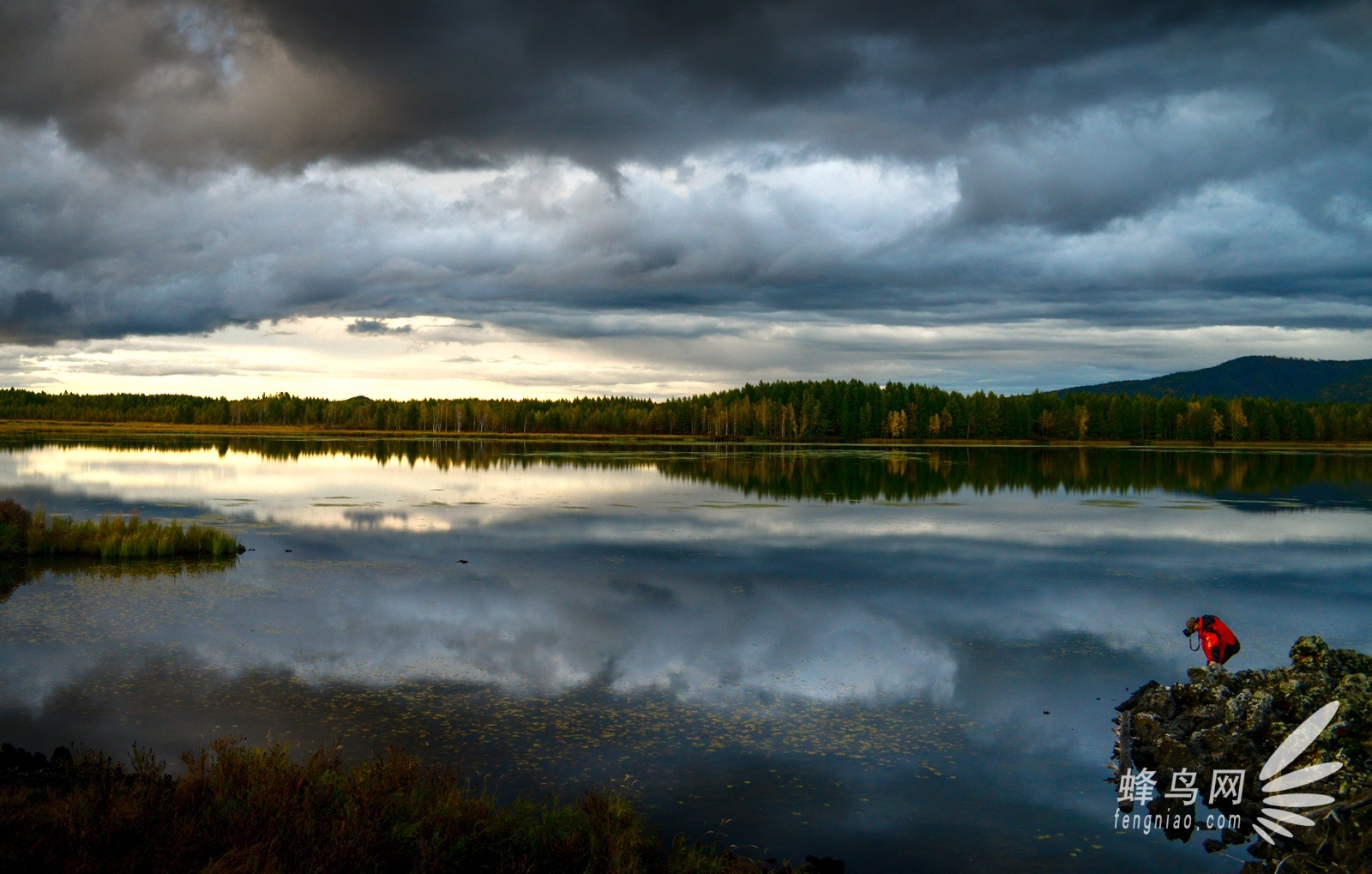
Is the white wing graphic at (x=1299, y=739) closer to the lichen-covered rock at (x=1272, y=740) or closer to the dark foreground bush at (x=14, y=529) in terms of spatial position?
the lichen-covered rock at (x=1272, y=740)

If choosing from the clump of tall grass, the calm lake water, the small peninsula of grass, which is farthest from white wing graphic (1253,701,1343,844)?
the small peninsula of grass

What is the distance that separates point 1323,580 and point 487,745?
26.5 metres

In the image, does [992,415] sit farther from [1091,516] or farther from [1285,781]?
[1285,781]

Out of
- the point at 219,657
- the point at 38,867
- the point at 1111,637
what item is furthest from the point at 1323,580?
the point at 38,867

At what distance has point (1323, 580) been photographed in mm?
27172

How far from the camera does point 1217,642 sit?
16.8 m

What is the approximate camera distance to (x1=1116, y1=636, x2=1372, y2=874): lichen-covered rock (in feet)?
34.5

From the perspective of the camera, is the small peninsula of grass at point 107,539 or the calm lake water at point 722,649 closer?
the calm lake water at point 722,649

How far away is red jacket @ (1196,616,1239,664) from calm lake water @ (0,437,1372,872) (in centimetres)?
77

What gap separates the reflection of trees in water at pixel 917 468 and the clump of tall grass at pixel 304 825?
43678 mm

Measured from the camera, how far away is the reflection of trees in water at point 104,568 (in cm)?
2578

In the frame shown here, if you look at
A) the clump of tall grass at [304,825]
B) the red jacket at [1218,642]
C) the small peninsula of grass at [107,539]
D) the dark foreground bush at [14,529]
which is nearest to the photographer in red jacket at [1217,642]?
the red jacket at [1218,642]

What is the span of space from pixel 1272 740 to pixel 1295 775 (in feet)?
3.61

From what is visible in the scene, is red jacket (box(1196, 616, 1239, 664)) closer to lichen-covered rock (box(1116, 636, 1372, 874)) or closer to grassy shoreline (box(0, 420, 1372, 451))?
lichen-covered rock (box(1116, 636, 1372, 874))
